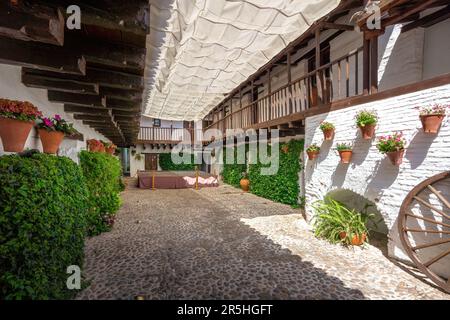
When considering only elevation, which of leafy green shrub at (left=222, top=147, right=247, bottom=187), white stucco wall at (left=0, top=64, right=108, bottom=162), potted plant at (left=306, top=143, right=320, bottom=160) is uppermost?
white stucco wall at (left=0, top=64, right=108, bottom=162)

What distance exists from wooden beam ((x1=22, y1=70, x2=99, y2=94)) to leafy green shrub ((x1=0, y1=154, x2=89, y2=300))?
101 centimetres

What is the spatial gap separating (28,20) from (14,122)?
1086 mm

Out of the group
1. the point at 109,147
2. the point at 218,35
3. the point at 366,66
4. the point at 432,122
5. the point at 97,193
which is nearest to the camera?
the point at 432,122

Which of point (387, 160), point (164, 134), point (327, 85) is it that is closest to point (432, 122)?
point (387, 160)

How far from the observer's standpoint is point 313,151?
565 cm

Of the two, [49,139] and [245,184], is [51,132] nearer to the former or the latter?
[49,139]

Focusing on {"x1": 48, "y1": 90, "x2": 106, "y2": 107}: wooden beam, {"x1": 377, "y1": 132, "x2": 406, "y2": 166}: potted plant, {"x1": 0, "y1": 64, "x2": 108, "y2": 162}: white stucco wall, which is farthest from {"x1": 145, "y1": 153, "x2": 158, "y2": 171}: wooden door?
{"x1": 377, "y1": 132, "x2": 406, "y2": 166}: potted plant

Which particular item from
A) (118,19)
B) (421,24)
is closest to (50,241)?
(118,19)

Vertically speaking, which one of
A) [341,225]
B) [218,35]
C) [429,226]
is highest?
[218,35]

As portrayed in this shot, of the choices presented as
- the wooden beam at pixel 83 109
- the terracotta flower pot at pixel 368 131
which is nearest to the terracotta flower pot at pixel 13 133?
the wooden beam at pixel 83 109

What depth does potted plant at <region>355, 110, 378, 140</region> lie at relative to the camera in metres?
4.11

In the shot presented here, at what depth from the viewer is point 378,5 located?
11.7ft

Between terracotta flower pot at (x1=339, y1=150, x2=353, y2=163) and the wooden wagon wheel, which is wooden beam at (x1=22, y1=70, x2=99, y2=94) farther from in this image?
the wooden wagon wheel

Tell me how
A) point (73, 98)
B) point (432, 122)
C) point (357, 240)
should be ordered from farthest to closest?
point (357, 240), point (73, 98), point (432, 122)
